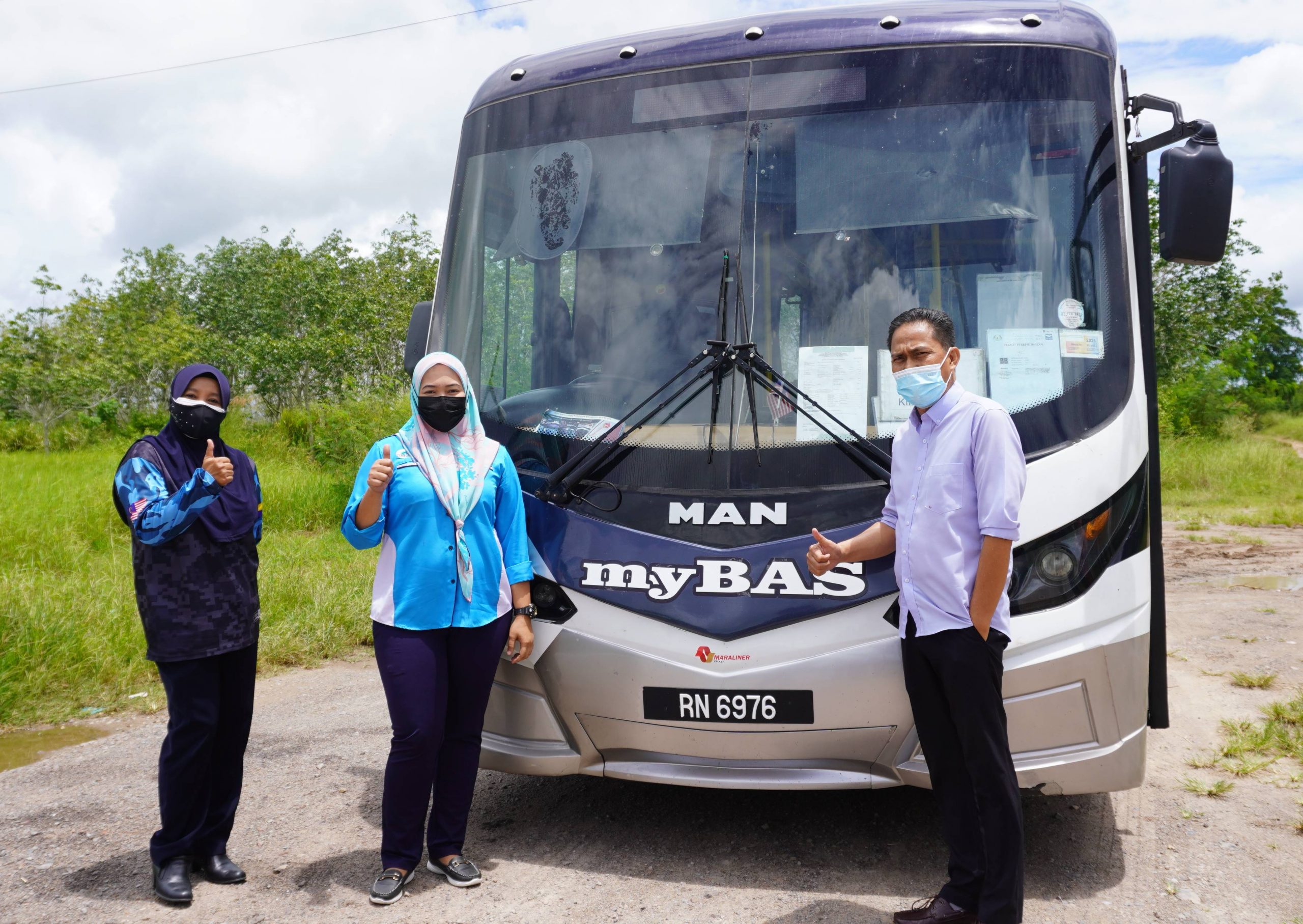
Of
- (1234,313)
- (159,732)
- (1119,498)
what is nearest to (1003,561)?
(1119,498)

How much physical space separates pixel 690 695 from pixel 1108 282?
1.89 metres

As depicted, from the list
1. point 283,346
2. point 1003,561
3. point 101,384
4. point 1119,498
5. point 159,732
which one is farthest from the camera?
point 283,346

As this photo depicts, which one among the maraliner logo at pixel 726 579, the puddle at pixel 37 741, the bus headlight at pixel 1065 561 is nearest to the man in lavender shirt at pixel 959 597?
the bus headlight at pixel 1065 561

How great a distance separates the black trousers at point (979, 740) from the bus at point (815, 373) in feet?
0.67

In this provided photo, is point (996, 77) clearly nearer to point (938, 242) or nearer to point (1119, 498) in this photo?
point (938, 242)

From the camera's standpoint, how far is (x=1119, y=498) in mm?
3408

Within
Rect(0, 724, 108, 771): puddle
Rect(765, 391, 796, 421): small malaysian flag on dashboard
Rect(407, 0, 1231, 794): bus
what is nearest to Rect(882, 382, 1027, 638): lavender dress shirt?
Rect(407, 0, 1231, 794): bus

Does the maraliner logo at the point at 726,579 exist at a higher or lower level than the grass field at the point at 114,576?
higher

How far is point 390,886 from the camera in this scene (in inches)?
135

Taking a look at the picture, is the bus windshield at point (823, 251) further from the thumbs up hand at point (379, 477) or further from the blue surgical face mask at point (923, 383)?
the thumbs up hand at point (379, 477)

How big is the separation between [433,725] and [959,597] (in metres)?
1.66

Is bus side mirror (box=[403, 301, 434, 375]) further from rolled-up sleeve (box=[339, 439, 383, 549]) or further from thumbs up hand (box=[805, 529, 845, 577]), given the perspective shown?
thumbs up hand (box=[805, 529, 845, 577])

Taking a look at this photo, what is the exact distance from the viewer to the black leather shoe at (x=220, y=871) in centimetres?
362

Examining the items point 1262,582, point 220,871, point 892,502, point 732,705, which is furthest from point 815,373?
point 1262,582
